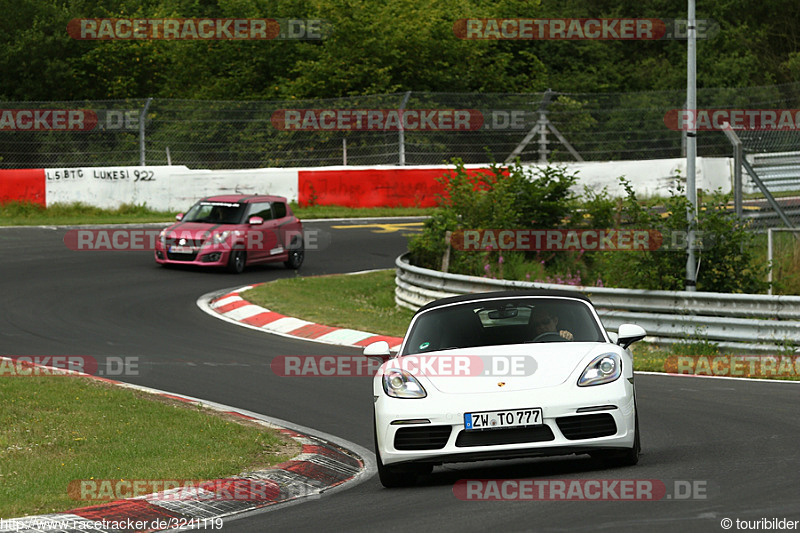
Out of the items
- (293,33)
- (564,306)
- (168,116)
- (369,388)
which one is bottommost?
(369,388)

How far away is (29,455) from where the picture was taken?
9.07 meters

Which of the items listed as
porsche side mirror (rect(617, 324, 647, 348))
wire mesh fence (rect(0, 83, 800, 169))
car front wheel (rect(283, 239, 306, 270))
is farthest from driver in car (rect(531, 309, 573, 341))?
wire mesh fence (rect(0, 83, 800, 169))

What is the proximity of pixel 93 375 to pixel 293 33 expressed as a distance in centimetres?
3082

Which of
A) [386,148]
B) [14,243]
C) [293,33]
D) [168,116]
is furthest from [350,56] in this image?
[14,243]

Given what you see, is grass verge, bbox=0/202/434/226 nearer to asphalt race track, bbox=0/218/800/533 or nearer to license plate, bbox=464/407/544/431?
asphalt race track, bbox=0/218/800/533

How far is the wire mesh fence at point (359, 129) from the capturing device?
3083cm

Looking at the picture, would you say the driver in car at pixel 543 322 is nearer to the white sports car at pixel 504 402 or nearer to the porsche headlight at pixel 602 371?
the white sports car at pixel 504 402

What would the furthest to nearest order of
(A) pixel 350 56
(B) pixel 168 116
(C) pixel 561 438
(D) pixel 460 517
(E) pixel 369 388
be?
1. (A) pixel 350 56
2. (B) pixel 168 116
3. (E) pixel 369 388
4. (C) pixel 561 438
5. (D) pixel 460 517

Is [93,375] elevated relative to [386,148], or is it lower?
lower

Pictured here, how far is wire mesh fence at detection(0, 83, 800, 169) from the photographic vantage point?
3083 centimetres

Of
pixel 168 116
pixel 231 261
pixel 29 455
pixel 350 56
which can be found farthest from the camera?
pixel 350 56

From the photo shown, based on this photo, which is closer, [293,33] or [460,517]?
[460,517]

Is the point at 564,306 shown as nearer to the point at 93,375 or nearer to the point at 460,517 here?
the point at 460,517

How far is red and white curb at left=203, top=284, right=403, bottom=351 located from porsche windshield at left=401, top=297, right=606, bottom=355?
640 centimetres
